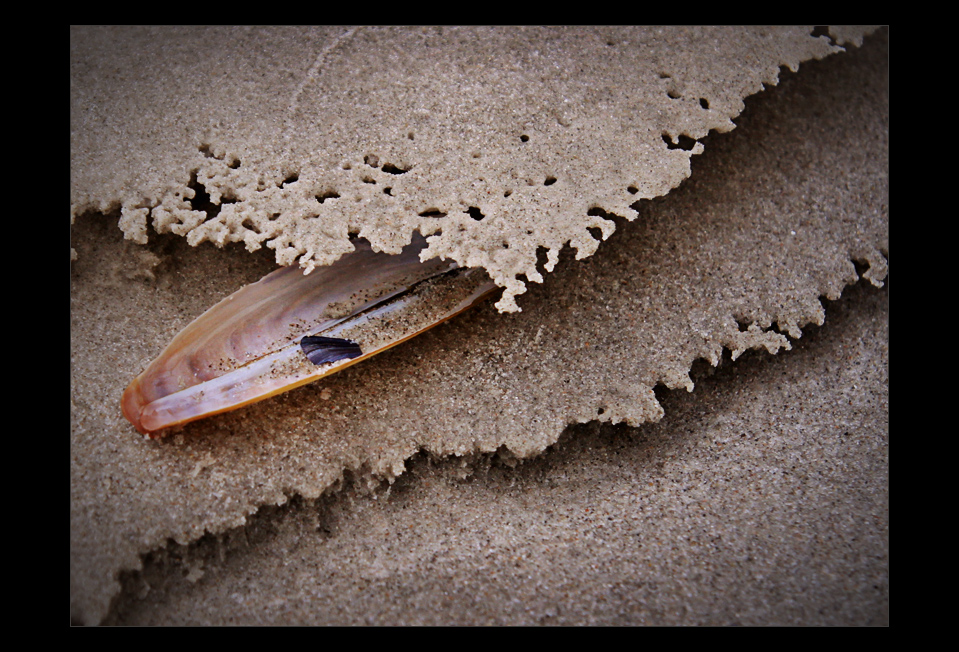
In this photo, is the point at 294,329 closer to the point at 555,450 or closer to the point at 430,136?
the point at 430,136

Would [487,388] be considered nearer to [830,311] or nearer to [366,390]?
[366,390]

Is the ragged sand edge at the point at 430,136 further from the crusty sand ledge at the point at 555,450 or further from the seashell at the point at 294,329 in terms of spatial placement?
the crusty sand ledge at the point at 555,450

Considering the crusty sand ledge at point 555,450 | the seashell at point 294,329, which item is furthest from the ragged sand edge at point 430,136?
the crusty sand ledge at point 555,450

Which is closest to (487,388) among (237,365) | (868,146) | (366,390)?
(366,390)

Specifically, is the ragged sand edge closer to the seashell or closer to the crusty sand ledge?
the seashell

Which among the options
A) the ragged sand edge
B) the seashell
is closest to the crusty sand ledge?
the seashell
